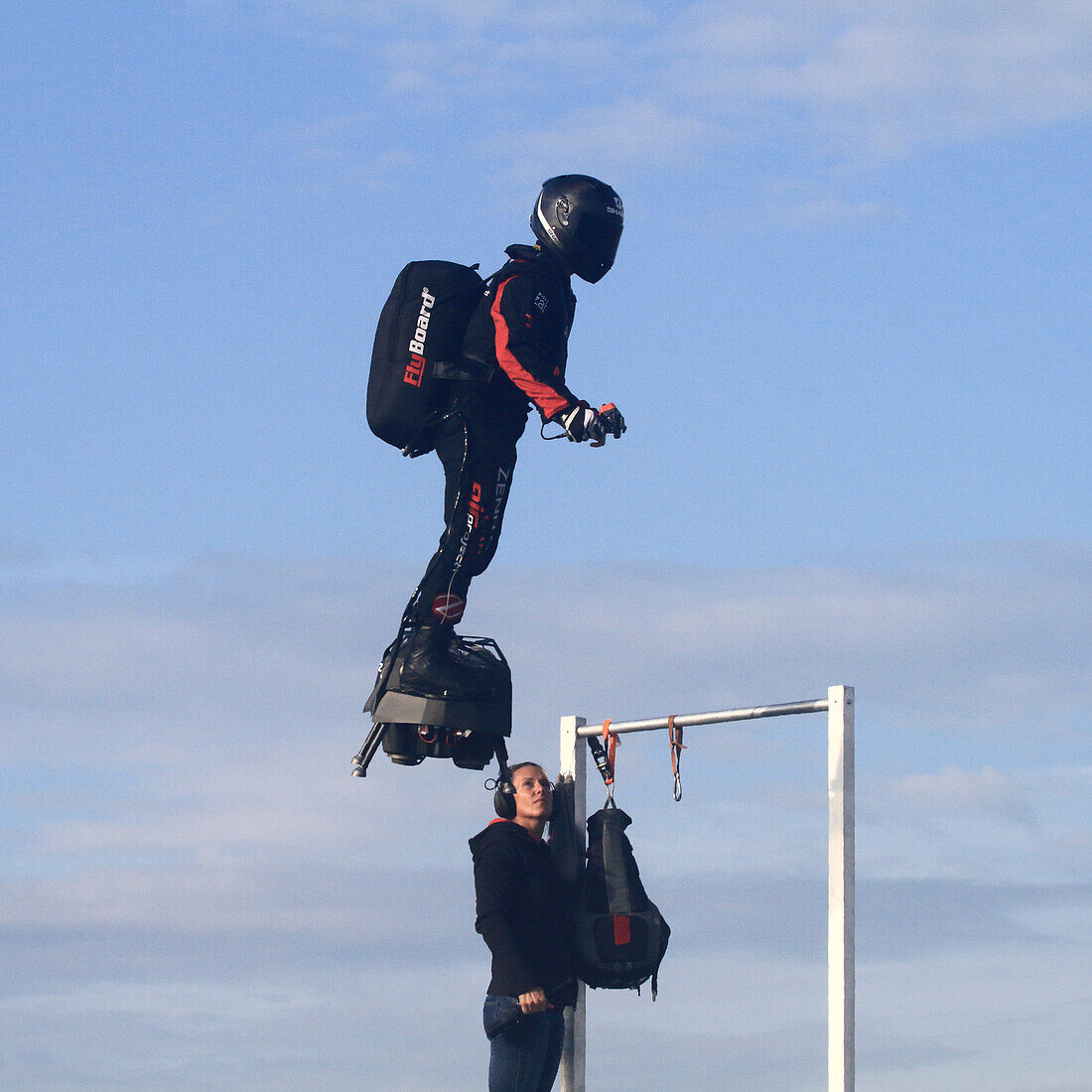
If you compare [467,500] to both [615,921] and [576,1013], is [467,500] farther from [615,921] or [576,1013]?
[576,1013]

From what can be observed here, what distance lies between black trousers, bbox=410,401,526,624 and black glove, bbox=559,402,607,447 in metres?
0.55

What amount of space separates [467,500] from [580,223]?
1.50 metres

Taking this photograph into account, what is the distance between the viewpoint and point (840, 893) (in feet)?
26.2

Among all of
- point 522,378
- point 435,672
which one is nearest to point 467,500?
point 522,378

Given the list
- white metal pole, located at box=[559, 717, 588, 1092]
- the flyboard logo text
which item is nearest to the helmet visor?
the flyboard logo text

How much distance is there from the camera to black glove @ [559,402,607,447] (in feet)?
27.7

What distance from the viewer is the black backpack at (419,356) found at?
8.99m

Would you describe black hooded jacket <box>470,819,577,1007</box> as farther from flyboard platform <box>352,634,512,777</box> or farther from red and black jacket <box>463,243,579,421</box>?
red and black jacket <box>463,243,579,421</box>

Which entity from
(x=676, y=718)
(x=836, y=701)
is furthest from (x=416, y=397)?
(x=836, y=701)

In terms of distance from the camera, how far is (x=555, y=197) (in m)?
9.05

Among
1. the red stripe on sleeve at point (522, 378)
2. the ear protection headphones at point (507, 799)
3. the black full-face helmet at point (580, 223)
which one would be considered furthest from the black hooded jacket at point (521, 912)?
the black full-face helmet at point (580, 223)

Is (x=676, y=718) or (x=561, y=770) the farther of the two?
(x=561, y=770)

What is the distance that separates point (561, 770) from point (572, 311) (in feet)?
8.11

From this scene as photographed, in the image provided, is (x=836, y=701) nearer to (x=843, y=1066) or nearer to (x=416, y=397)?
(x=843, y=1066)
